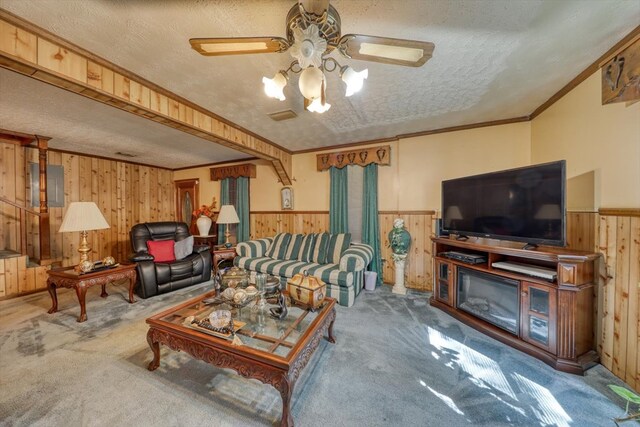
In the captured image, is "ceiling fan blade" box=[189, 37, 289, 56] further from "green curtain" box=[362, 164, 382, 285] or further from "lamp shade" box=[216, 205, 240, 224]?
"lamp shade" box=[216, 205, 240, 224]

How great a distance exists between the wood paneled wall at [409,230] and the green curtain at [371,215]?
12cm

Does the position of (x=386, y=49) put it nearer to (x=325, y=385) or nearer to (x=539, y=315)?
(x=325, y=385)

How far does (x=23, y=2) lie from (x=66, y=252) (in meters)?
4.50

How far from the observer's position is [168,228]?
3904 mm

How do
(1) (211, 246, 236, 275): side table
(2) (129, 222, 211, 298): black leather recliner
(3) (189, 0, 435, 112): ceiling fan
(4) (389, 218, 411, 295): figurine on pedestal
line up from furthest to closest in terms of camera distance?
1. (1) (211, 246, 236, 275): side table
2. (4) (389, 218, 411, 295): figurine on pedestal
3. (2) (129, 222, 211, 298): black leather recliner
4. (3) (189, 0, 435, 112): ceiling fan

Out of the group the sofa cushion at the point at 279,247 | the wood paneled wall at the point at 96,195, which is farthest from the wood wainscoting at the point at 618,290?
the wood paneled wall at the point at 96,195

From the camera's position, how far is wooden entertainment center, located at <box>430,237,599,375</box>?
169 cm

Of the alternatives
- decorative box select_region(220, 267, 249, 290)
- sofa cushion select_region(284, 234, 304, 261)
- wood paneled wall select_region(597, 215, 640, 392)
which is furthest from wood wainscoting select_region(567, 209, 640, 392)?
sofa cushion select_region(284, 234, 304, 261)

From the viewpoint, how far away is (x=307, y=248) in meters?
3.59

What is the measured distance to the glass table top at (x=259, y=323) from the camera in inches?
57.7

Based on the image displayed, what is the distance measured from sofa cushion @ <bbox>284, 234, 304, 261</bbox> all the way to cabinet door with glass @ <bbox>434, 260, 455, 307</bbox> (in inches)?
76.6

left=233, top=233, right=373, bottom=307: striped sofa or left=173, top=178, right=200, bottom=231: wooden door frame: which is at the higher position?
left=173, top=178, right=200, bottom=231: wooden door frame

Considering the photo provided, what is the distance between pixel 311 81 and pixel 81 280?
310 centimetres

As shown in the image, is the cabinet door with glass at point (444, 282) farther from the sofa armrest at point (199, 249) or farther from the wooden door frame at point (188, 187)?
the wooden door frame at point (188, 187)
